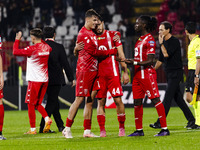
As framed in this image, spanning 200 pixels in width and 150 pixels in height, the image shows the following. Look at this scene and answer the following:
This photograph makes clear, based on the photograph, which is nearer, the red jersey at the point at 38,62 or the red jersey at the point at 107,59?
the red jersey at the point at 107,59

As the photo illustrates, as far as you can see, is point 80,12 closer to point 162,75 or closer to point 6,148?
point 162,75

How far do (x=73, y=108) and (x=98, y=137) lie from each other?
2.45ft

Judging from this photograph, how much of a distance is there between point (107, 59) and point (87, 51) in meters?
0.41

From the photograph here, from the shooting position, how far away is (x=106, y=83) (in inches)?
338

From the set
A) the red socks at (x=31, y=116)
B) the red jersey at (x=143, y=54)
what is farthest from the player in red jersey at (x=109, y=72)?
the red socks at (x=31, y=116)

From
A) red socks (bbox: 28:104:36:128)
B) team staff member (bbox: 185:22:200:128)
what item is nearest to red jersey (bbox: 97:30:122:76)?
red socks (bbox: 28:104:36:128)

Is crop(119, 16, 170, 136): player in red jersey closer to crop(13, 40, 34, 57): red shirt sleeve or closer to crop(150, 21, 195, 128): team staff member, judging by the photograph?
crop(150, 21, 195, 128): team staff member

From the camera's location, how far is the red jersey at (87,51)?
8336mm

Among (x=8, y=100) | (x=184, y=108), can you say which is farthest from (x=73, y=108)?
(x=8, y=100)

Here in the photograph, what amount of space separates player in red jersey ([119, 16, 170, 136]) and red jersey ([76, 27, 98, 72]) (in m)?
0.69

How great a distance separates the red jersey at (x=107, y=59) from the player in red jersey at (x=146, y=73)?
0.37m

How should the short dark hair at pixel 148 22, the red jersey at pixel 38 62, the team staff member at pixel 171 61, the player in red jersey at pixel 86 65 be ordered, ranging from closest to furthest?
the player in red jersey at pixel 86 65
the short dark hair at pixel 148 22
the red jersey at pixel 38 62
the team staff member at pixel 171 61

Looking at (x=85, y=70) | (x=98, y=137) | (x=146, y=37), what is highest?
(x=146, y=37)

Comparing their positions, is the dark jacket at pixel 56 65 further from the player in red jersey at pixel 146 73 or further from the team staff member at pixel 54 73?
the player in red jersey at pixel 146 73
